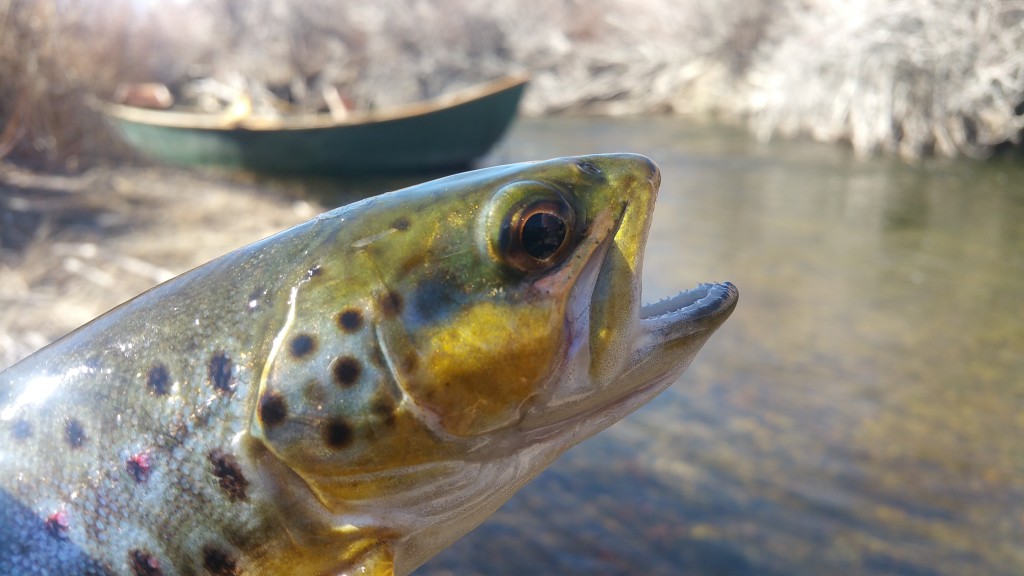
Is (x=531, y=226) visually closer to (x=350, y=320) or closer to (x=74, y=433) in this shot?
(x=350, y=320)

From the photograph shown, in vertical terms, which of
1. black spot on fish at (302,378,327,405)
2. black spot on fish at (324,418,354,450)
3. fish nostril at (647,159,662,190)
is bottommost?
black spot on fish at (324,418,354,450)

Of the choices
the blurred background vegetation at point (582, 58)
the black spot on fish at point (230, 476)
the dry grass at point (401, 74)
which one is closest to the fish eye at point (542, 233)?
the black spot on fish at point (230, 476)

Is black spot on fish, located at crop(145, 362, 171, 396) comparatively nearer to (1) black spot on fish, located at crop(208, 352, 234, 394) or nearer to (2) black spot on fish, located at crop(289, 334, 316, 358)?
(1) black spot on fish, located at crop(208, 352, 234, 394)

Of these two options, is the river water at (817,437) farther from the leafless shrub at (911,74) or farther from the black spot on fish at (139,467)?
the leafless shrub at (911,74)

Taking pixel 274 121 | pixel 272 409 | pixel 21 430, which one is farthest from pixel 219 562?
pixel 274 121

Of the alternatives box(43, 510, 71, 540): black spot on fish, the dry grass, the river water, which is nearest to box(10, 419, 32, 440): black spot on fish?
box(43, 510, 71, 540): black spot on fish

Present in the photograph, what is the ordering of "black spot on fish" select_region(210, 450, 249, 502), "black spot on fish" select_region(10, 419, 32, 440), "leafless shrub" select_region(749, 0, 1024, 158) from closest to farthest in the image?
→ "black spot on fish" select_region(210, 450, 249, 502)
"black spot on fish" select_region(10, 419, 32, 440)
"leafless shrub" select_region(749, 0, 1024, 158)

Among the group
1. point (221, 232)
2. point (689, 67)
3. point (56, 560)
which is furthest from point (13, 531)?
point (689, 67)
